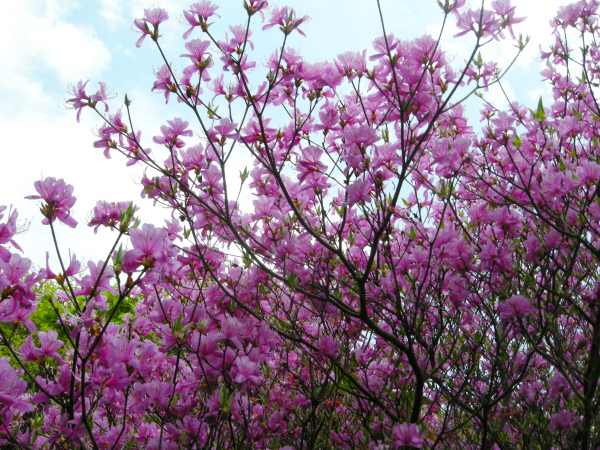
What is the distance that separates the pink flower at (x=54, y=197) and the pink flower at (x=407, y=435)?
183 centimetres

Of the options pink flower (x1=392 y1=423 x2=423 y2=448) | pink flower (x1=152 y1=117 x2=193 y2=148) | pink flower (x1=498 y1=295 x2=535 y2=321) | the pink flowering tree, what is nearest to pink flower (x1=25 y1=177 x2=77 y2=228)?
the pink flowering tree

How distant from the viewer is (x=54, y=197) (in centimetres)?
199

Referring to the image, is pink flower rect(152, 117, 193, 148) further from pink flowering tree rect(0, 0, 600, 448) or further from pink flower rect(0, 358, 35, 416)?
pink flower rect(0, 358, 35, 416)

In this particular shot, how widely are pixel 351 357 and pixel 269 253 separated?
3.54 feet

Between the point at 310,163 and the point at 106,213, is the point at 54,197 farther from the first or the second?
the point at 310,163

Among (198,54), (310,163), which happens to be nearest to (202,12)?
(198,54)

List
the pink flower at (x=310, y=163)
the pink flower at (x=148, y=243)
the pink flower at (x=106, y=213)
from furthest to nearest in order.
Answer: the pink flower at (x=310, y=163) → the pink flower at (x=106, y=213) → the pink flower at (x=148, y=243)

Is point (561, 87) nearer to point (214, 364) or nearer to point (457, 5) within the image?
point (457, 5)

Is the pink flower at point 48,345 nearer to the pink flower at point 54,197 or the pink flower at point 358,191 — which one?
the pink flower at point 54,197

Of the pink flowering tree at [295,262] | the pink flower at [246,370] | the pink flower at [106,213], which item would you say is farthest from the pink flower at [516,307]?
the pink flower at [106,213]

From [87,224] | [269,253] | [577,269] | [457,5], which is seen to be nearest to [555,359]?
[577,269]

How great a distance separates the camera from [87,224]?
2.46 meters

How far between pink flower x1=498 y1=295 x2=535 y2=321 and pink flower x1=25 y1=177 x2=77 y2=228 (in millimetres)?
2191

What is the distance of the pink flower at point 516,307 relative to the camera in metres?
2.44
